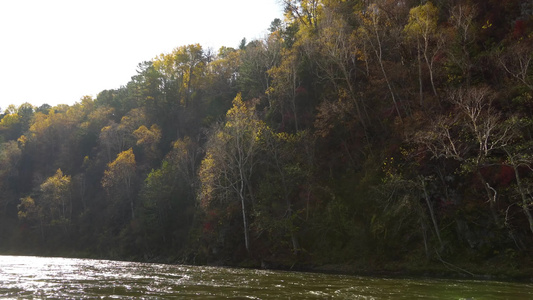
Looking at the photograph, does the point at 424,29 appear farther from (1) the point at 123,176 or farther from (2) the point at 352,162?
(1) the point at 123,176

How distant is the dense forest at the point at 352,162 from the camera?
21.0 m

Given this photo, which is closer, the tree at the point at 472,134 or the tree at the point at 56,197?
the tree at the point at 472,134

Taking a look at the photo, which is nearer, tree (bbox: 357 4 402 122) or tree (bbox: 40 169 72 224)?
tree (bbox: 357 4 402 122)

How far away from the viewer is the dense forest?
827 inches

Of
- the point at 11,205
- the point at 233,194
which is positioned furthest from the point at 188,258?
the point at 11,205

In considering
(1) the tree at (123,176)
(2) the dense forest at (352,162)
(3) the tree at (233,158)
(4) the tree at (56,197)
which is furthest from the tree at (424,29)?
(4) the tree at (56,197)

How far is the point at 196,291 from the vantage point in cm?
1279

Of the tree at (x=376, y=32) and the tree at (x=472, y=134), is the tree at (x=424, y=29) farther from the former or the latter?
the tree at (x=472, y=134)

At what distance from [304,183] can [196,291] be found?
2068cm

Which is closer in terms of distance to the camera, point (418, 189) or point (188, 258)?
point (418, 189)

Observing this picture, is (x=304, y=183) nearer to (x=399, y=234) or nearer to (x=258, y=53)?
(x=399, y=234)

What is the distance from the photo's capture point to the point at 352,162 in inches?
1268

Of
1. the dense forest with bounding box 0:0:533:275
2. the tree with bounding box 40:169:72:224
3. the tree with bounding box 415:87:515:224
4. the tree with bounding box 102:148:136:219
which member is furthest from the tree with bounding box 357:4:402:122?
the tree with bounding box 40:169:72:224

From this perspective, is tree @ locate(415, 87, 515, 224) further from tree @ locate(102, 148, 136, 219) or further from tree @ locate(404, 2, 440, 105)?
tree @ locate(102, 148, 136, 219)
